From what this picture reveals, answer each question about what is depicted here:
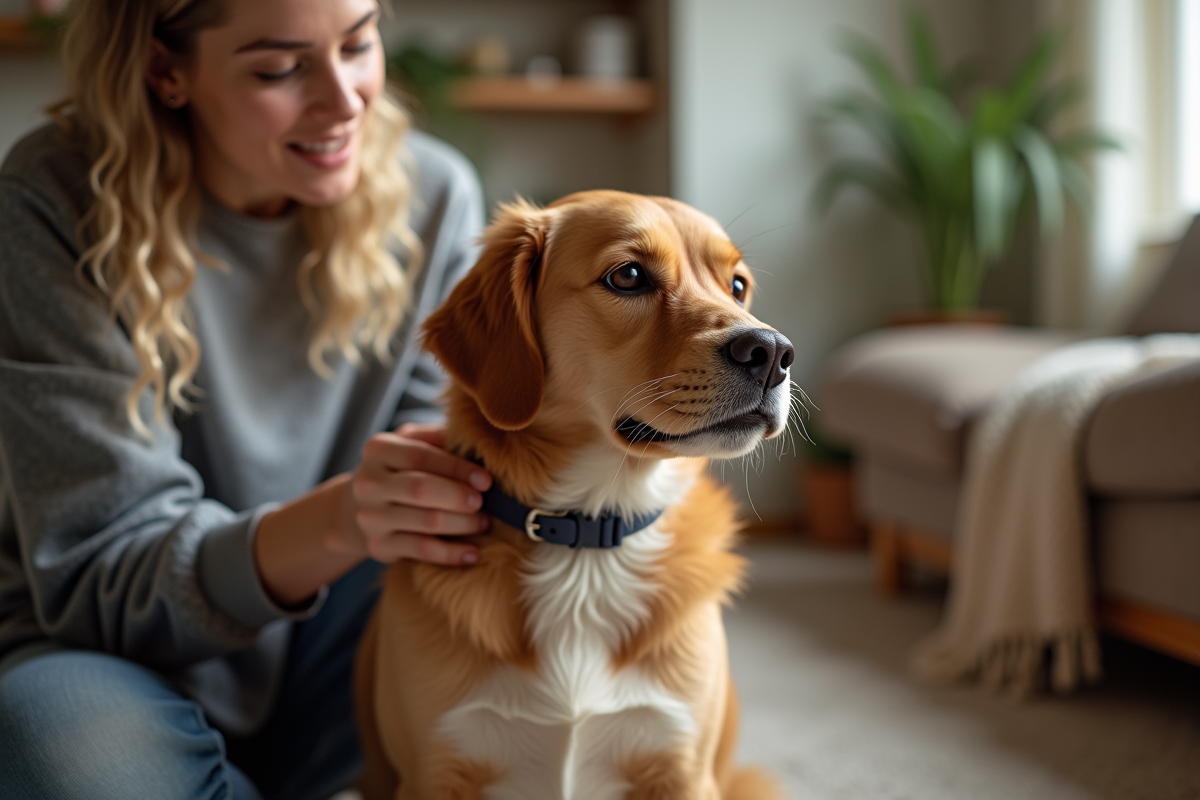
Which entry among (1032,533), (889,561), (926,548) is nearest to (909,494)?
(926,548)

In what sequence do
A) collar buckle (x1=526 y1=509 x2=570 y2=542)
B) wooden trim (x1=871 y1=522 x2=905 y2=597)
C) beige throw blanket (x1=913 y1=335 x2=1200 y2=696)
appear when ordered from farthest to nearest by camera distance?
wooden trim (x1=871 y1=522 x2=905 y2=597) → beige throw blanket (x1=913 y1=335 x2=1200 y2=696) → collar buckle (x1=526 y1=509 x2=570 y2=542)

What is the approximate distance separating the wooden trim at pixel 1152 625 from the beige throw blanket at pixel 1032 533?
0.05 m

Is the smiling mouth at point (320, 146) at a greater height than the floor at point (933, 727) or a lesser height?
greater

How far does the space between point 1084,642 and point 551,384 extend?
1370 mm

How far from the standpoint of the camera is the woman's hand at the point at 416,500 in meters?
1.04

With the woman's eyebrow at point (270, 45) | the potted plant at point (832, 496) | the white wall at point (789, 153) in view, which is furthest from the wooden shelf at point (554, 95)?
the woman's eyebrow at point (270, 45)

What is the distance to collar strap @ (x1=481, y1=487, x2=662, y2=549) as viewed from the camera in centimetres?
105

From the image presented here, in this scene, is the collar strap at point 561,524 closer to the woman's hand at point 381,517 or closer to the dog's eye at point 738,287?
the woman's hand at point 381,517

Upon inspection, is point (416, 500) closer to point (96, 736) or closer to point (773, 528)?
point (96, 736)

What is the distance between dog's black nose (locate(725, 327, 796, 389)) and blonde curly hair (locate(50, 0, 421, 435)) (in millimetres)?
655

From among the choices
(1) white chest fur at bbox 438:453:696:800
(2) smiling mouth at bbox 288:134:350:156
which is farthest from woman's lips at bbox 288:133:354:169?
(1) white chest fur at bbox 438:453:696:800

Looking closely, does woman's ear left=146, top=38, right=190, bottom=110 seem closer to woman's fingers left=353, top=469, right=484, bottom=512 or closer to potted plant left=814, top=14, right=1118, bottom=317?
woman's fingers left=353, top=469, right=484, bottom=512

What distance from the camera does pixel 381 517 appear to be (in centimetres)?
106

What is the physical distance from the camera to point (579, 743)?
1025mm
